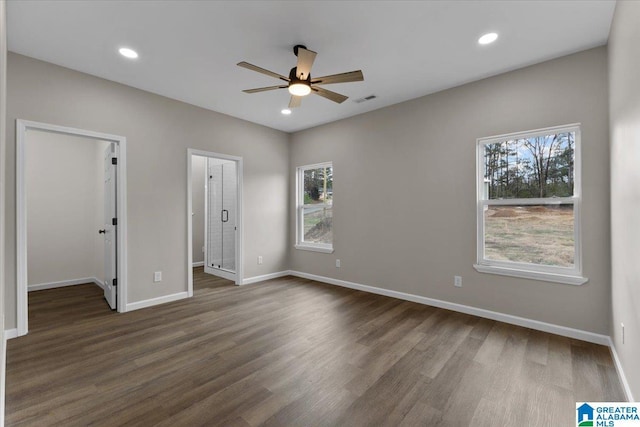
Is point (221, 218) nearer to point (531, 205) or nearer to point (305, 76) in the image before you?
point (305, 76)

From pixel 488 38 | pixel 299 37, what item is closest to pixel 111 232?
pixel 299 37

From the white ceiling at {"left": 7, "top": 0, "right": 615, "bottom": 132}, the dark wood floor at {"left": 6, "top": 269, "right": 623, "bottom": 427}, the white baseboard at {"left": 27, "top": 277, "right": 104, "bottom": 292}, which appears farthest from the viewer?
the white baseboard at {"left": 27, "top": 277, "right": 104, "bottom": 292}

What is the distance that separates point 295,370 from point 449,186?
2.80 metres

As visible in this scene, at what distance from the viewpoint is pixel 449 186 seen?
362cm

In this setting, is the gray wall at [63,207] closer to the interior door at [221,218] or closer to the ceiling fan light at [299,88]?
the interior door at [221,218]

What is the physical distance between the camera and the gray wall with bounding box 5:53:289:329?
9.51ft

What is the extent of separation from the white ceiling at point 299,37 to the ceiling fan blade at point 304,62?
30 cm

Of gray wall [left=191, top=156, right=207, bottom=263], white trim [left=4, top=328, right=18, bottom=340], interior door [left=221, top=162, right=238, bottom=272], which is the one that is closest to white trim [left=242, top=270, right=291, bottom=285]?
interior door [left=221, top=162, right=238, bottom=272]

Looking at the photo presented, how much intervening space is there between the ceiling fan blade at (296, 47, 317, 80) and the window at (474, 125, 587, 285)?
7.42ft

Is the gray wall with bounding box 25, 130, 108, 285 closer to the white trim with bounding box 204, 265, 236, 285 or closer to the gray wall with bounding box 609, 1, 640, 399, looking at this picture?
the white trim with bounding box 204, 265, 236, 285

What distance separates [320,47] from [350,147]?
6.90 ft

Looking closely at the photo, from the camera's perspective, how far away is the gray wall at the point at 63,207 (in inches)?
180

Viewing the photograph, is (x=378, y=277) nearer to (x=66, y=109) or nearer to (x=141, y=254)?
(x=141, y=254)

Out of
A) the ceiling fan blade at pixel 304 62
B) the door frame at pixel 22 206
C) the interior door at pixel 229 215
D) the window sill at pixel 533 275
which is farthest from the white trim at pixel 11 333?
the window sill at pixel 533 275
